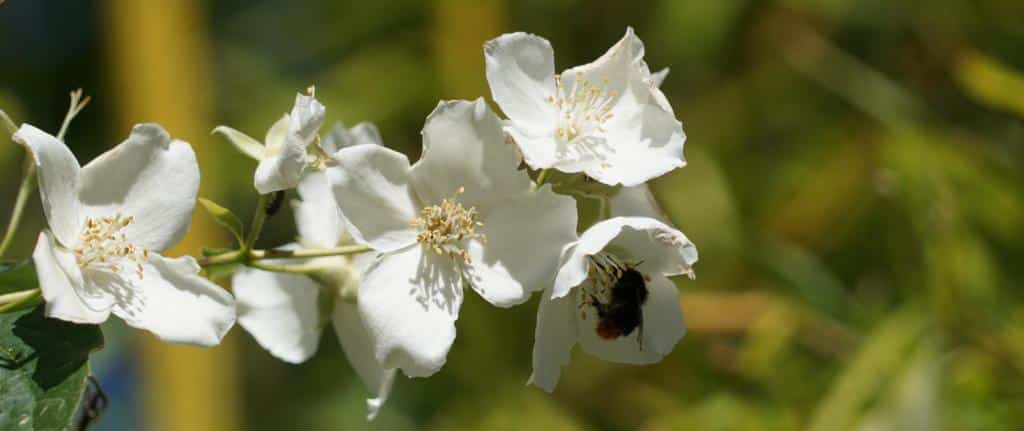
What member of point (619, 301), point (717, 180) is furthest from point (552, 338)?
point (717, 180)

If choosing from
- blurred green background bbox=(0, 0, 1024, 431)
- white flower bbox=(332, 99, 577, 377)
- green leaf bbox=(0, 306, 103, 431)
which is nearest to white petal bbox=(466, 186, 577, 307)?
white flower bbox=(332, 99, 577, 377)

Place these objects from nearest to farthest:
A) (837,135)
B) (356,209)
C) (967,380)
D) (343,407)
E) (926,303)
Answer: (356,209), (967,380), (926,303), (837,135), (343,407)

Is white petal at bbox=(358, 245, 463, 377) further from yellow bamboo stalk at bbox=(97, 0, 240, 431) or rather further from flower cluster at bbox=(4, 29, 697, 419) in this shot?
yellow bamboo stalk at bbox=(97, 0, 240, 431)

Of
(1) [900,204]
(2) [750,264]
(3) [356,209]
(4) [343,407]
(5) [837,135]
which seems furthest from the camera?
(4) [343,407]

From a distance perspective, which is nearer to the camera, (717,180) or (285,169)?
(285,169)

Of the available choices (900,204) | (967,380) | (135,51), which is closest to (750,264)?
(900,204)

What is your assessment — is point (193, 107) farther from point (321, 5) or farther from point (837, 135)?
point (837, 135)

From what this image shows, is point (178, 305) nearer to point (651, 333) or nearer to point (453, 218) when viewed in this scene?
point (453, 218)
